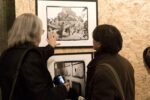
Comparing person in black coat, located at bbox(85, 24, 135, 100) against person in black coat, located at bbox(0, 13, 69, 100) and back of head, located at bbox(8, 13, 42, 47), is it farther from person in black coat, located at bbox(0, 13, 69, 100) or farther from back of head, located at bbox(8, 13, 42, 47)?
back of head, located at bbox(8, 13, 42, 47)

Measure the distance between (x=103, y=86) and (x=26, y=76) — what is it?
0.47 meters

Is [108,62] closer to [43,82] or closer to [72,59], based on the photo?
[43,82]

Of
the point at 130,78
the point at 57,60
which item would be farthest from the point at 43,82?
the point at 57,60

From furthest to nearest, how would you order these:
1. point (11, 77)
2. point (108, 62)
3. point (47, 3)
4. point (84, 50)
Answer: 1. point (84, 50)
2. point (47, 3)
3. point (108, 62)
4. point (11, 77)

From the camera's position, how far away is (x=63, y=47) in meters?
2.10

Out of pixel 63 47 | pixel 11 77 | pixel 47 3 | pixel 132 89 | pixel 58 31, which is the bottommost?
pixel 132 89

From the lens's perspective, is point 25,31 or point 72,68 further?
point 72,68

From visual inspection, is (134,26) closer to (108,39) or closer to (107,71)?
(108,39)

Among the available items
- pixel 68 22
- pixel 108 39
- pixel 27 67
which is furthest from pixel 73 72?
pixel 27 67

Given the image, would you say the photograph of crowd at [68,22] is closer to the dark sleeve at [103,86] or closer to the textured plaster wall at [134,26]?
the textured plaster wall at [134,26]

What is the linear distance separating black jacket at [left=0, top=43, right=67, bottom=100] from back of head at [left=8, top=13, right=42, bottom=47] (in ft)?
0.12

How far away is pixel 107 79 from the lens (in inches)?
54.4

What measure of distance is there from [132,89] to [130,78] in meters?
0.08

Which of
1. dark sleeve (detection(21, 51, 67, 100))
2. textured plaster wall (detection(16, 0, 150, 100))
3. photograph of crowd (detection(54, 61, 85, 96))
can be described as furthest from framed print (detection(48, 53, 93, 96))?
dark sleeve (detection(21, 51, 67, 100))
